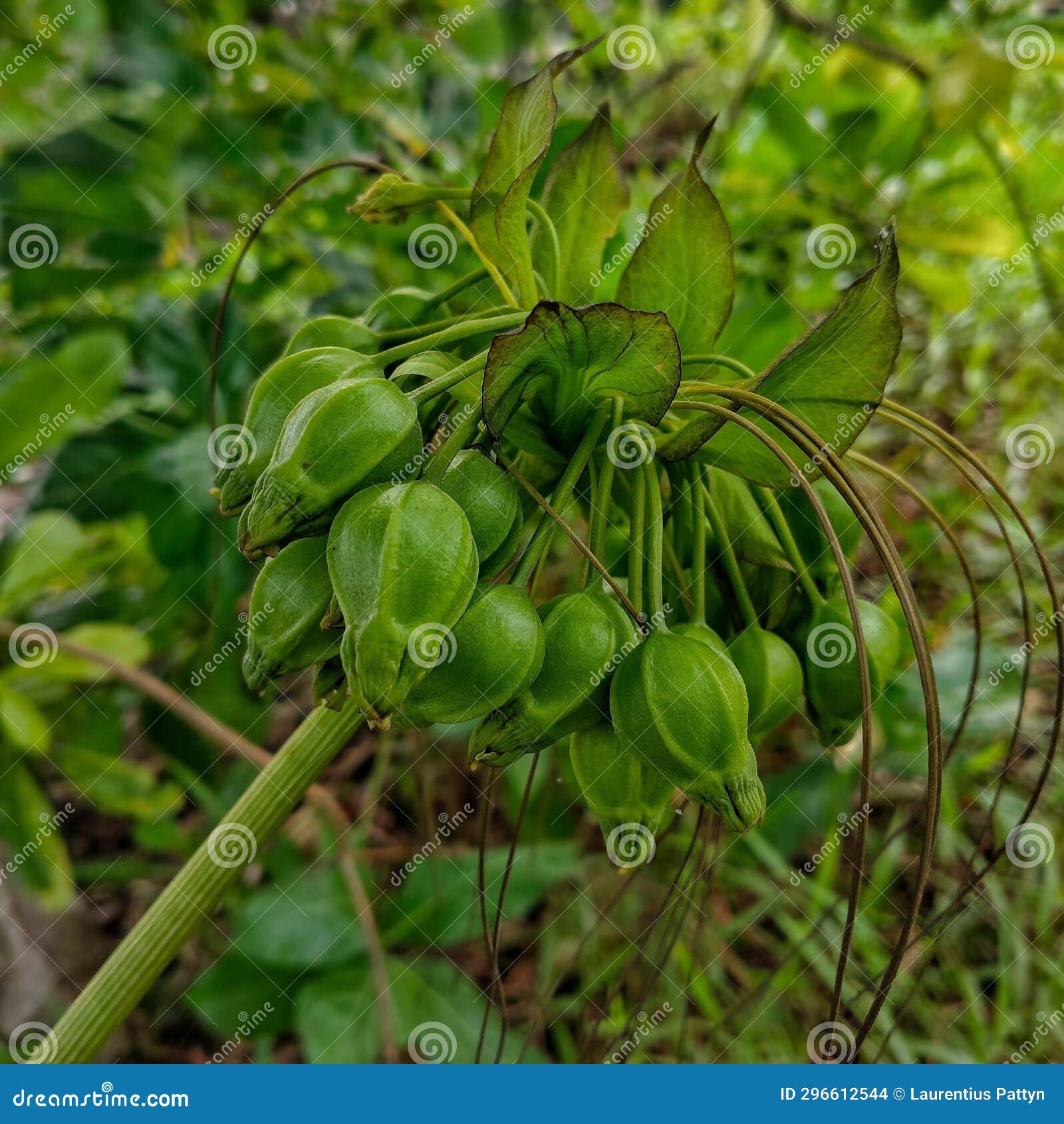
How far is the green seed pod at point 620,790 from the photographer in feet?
1.78

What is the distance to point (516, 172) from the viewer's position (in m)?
0.60

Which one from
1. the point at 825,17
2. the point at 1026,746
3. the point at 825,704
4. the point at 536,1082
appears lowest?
the point at 536,1082

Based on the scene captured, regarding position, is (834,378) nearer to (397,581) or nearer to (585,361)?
(585,361)

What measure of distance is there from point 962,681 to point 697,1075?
2.90 feet

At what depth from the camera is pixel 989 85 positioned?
1.13 m

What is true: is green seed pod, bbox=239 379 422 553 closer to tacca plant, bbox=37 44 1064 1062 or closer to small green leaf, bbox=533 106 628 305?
tacca plant, bbox=37 44 1064 1062

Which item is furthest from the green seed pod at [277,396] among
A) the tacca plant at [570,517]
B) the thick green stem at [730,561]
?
the thick green stem at [730,561]

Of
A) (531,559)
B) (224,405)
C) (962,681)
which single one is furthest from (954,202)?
(531,559)

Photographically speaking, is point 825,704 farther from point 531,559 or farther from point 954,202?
point 954,202

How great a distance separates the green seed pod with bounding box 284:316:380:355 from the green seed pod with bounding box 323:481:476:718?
0.18m

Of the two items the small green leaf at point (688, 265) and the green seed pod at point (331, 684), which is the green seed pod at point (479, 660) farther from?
the small green leaf at point (688, 265)

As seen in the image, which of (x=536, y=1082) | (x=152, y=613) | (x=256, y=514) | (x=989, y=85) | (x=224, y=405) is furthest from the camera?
(x=152, y=613)

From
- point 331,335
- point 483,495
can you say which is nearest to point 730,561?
point 483,495

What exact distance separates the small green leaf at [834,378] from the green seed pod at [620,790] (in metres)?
0.18
